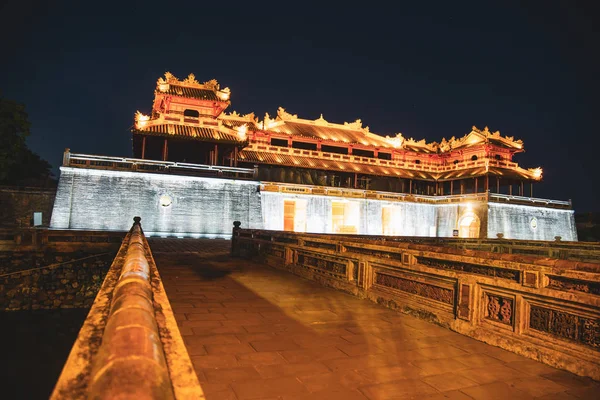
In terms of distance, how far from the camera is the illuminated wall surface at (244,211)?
Answer: 887 inches

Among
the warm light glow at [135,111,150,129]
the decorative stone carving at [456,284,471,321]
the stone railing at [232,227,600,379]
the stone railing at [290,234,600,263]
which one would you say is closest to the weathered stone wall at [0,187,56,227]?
the warm light glow at [135,111,150,129]

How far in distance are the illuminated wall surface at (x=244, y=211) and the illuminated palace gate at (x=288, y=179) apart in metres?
0.07

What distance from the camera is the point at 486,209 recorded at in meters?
30.9

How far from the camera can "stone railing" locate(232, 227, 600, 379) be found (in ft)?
12.8

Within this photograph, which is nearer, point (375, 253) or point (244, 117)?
point (375, 253)

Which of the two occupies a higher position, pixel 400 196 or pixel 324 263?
pixel 400 196

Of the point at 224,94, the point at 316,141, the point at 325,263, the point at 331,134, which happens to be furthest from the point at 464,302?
the point at 331,134

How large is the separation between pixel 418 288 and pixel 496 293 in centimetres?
141

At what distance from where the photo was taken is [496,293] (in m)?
4.74

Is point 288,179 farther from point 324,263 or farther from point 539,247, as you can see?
point 324,263

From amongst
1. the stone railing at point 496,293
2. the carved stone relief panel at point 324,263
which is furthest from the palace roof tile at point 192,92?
the stone railing at point 496,293

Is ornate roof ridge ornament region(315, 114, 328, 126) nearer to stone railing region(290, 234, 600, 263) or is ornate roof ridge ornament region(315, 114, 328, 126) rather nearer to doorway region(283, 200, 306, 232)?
doorway region(283, 200, 306, 232)

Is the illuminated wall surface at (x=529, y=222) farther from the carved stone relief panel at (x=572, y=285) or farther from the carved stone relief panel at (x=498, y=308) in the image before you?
the carved stone relief panel at (x=572, y=285)

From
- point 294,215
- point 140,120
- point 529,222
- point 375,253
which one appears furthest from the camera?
point 529,222
